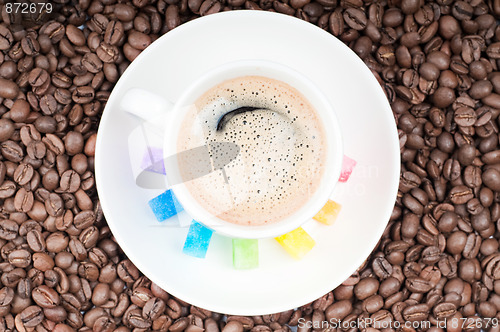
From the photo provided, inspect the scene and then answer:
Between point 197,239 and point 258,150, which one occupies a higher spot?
point 258,150

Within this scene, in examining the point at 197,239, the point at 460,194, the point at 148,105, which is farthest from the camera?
the point at 460,194

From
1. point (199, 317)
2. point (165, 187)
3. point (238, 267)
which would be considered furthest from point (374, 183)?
point (199, 317)

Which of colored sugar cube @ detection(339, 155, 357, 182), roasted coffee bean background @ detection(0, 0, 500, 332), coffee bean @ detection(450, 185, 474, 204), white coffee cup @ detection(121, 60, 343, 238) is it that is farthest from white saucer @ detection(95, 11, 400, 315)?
coffee bean @ detection(450, 185, 474, 204)

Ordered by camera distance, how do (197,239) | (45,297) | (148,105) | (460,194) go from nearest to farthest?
(148,105)
(197,239)
(45,297)
(460,194)

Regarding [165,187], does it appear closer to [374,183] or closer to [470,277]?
[374,183]

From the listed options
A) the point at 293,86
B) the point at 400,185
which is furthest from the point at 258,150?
the point at 400,185

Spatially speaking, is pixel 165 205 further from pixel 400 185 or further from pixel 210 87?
pixel 400 185
